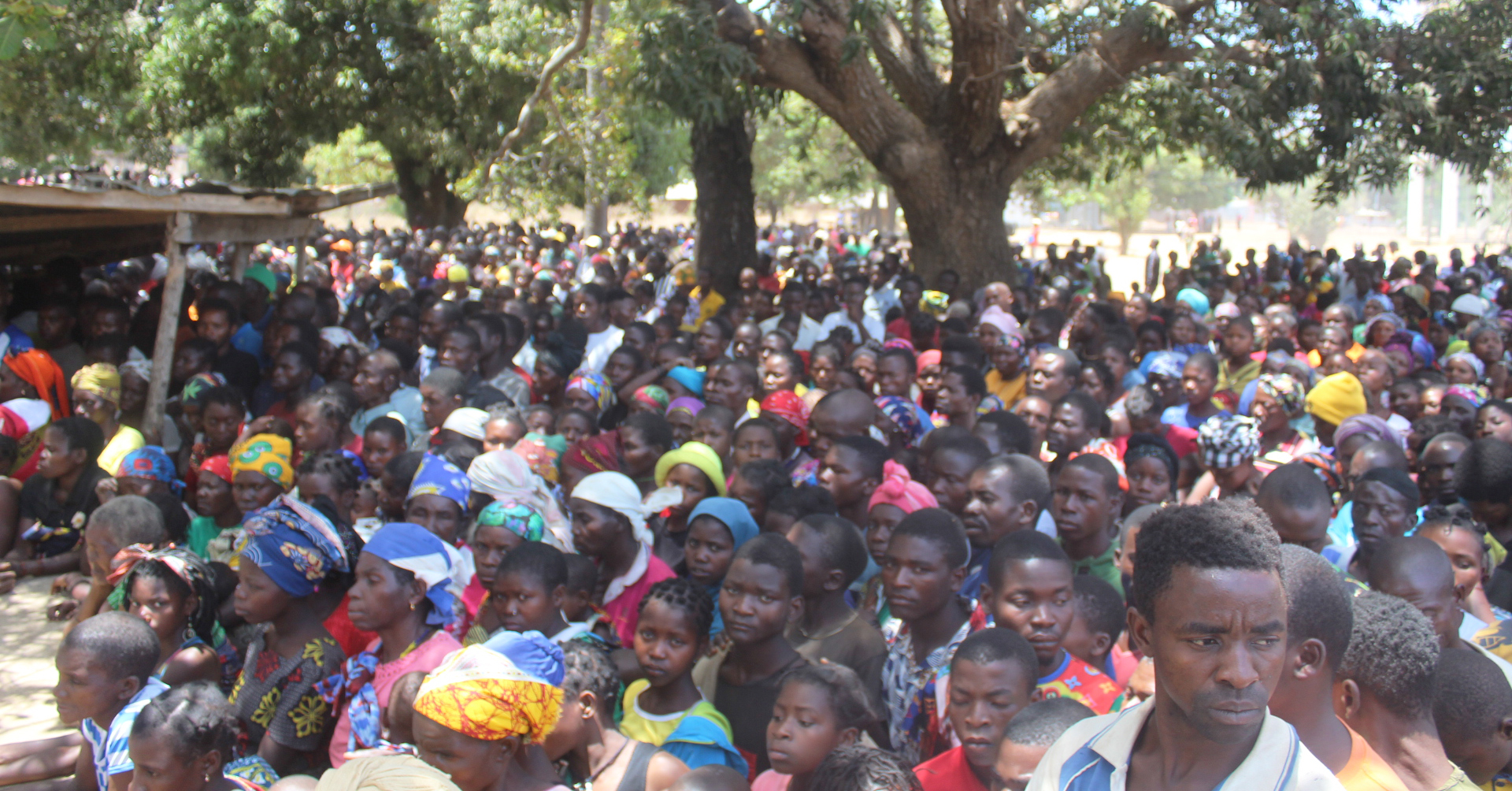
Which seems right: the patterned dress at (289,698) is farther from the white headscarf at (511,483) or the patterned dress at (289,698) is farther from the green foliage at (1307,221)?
the green foliage at (1307,221)

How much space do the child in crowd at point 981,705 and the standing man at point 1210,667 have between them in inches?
39.6

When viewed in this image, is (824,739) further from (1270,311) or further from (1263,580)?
(1270,311)

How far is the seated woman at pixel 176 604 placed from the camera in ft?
11.8

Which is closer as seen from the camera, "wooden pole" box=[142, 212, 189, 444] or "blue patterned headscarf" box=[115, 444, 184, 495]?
"blue patterned headscarf" box=[115, 444, 184, 495]

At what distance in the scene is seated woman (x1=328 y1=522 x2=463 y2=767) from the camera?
133 inches

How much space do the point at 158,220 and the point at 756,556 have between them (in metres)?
6.30

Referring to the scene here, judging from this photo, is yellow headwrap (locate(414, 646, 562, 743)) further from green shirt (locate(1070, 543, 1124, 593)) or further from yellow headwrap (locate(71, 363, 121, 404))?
yellow headwrap (locate(71, 363, 121, 404))

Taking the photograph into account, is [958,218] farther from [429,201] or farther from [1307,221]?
[1307,221]

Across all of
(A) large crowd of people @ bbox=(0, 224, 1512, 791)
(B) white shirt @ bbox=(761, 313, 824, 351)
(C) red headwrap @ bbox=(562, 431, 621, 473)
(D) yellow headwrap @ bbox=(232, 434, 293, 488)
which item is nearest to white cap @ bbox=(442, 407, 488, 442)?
(A) large crowd of people @ bbox=(0, 224, 1512, 791)

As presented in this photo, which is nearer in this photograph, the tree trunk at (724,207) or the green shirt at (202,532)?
the green shirt at (202,532)

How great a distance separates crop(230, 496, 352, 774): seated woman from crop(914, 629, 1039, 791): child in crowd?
1943 millimetres

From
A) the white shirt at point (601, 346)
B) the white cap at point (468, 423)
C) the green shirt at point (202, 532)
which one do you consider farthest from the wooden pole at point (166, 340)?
the white shirt at point (601, 346)

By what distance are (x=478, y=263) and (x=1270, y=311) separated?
10.5m

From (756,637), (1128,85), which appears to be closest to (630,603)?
(756,637)
